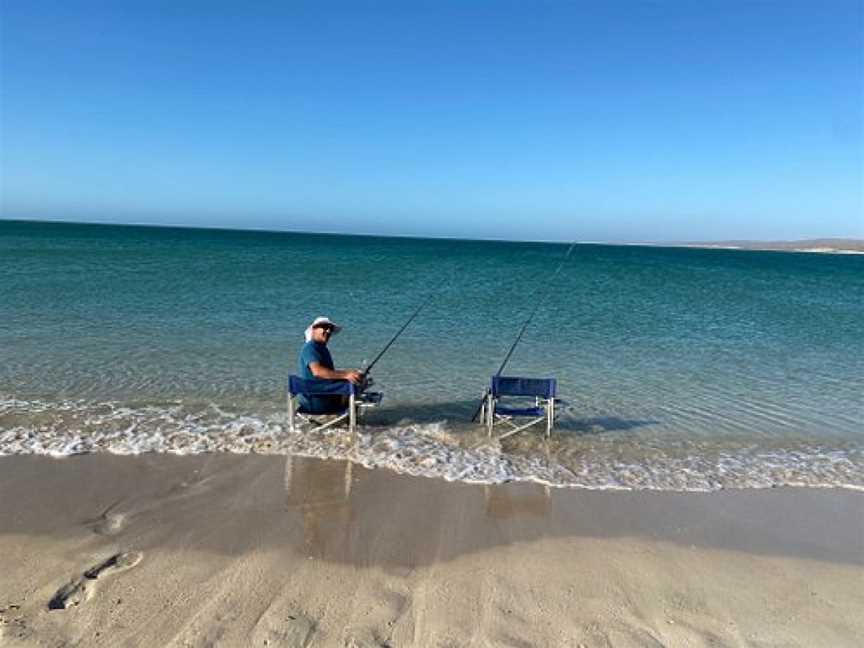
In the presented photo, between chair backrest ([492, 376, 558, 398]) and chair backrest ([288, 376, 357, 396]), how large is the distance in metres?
1.76

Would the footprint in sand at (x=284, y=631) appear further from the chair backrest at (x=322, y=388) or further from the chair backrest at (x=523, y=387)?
the chair backrest at (x=523, y=387)

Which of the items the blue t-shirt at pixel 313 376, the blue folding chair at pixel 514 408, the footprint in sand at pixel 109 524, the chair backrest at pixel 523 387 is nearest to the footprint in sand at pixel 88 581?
the footprint in sand at pixel 109 524

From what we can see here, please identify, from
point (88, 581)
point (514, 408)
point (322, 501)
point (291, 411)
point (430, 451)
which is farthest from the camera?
point (514, 408)

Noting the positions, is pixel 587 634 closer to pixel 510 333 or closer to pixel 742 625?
pixel 742 625

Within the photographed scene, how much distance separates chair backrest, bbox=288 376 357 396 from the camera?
7.06m

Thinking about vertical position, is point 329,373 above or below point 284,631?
above

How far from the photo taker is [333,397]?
735 cm

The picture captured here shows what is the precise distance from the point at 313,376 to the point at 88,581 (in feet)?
12.0

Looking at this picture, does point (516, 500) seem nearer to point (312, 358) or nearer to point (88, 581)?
point (312, 358)

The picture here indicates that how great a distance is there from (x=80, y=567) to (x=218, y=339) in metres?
8.82

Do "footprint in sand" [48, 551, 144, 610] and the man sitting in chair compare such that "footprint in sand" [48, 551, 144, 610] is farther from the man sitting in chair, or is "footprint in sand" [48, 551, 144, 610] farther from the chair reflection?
the man sitting in chair

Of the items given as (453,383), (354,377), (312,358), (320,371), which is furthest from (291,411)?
(453,383)

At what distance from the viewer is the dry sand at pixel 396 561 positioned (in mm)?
3629

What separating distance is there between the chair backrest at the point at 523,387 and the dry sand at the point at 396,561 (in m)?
1.68
